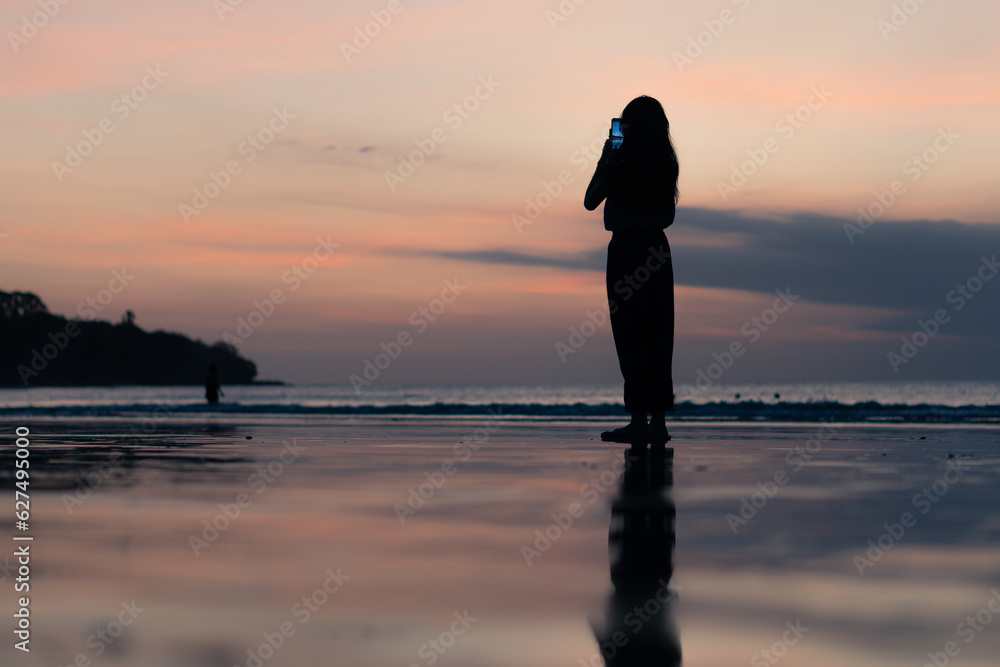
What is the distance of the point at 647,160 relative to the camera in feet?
22.7

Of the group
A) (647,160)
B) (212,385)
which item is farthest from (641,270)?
(212,385)

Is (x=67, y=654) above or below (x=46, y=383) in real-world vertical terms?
below

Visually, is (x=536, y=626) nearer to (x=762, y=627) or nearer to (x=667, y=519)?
(x=762, y=627)

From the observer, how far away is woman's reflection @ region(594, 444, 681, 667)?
188 centimetres

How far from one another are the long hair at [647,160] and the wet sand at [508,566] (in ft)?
7.32

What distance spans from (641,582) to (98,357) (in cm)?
11752

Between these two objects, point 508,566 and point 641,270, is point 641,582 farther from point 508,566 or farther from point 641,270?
point 641,270

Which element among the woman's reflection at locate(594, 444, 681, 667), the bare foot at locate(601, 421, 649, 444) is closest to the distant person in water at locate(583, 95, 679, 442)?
the bare foot at locate(601, 421, 649, 444)

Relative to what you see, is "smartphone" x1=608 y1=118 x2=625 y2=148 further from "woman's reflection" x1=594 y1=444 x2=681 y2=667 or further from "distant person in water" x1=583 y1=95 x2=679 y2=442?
"woman's reflection" x1=594 y1=444 x2=681 y2=667

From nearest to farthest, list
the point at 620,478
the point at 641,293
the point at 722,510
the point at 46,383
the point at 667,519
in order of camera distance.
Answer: the point at 667,519 < the point at 722,510 < the point at 620,478 < the point at 641,293 < the point at 46,383

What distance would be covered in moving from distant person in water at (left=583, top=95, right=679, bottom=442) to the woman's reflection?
2.34 metres

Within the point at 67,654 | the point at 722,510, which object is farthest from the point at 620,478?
the point at 67,654

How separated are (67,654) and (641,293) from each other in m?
5.28

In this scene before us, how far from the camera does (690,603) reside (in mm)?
2219
